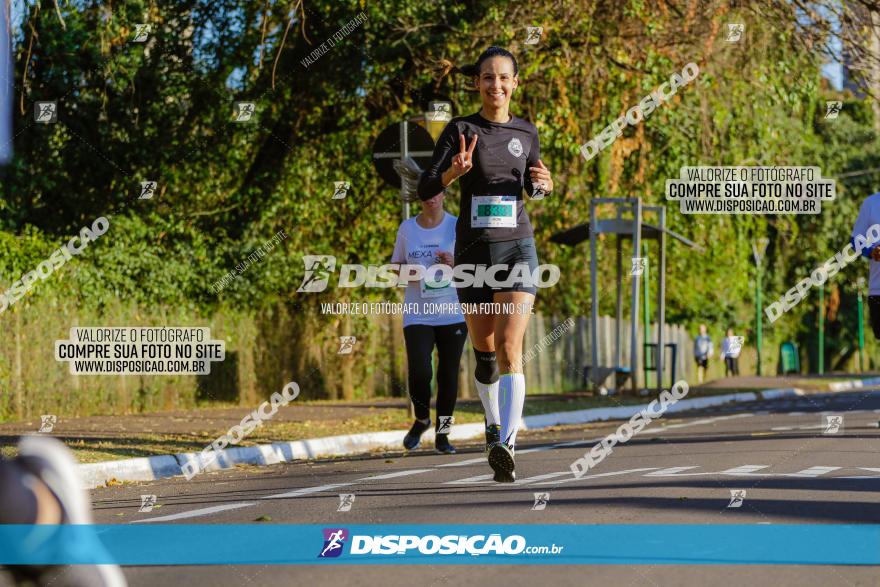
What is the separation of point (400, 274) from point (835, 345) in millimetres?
49348

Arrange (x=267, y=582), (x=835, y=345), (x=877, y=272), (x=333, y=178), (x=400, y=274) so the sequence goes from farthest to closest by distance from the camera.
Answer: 1. (x=835, y=345)
2. (x=333, y=178)
3. (x=877, y=272)
4. (x=400, y=274)
5. (x=267, y=582)

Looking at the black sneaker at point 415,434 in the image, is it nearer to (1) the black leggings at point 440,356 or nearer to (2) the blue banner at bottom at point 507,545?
(1) the black leggings at point 440,356

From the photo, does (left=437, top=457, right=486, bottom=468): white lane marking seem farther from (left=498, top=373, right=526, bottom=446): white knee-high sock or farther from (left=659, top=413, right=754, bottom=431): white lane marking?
(left=659, top=413, right=754, bottom=431): white lane marking

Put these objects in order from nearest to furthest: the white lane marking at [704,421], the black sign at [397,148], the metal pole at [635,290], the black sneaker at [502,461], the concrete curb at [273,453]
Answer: the black sneaker at [502,461] → the concrete curb at [273,453] → the black sign at [397,148] → the white lane marking at [704,421] → the metal pole at [635,290]

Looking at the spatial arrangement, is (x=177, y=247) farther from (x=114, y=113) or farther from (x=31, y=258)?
(x=31, y=258)

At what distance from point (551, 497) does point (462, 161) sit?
75.5 inches

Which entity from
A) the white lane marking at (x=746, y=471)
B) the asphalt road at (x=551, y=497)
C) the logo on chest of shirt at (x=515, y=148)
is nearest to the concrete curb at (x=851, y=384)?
the asphalt road at (x=551, y=497)

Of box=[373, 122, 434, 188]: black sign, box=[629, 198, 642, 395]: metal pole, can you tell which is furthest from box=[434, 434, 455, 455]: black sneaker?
box=[629, 198, 642, 395]: metal pole

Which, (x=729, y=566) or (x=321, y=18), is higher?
(x=321, y=18)

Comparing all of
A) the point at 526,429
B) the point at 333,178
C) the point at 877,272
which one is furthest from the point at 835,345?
the point at 877,272

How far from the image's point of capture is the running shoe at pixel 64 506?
3084 mm

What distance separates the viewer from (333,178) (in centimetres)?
2202

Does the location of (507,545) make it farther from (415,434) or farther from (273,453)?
(273,453)

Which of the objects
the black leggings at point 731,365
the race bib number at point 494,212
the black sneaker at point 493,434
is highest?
the race bib number at point 494,212
